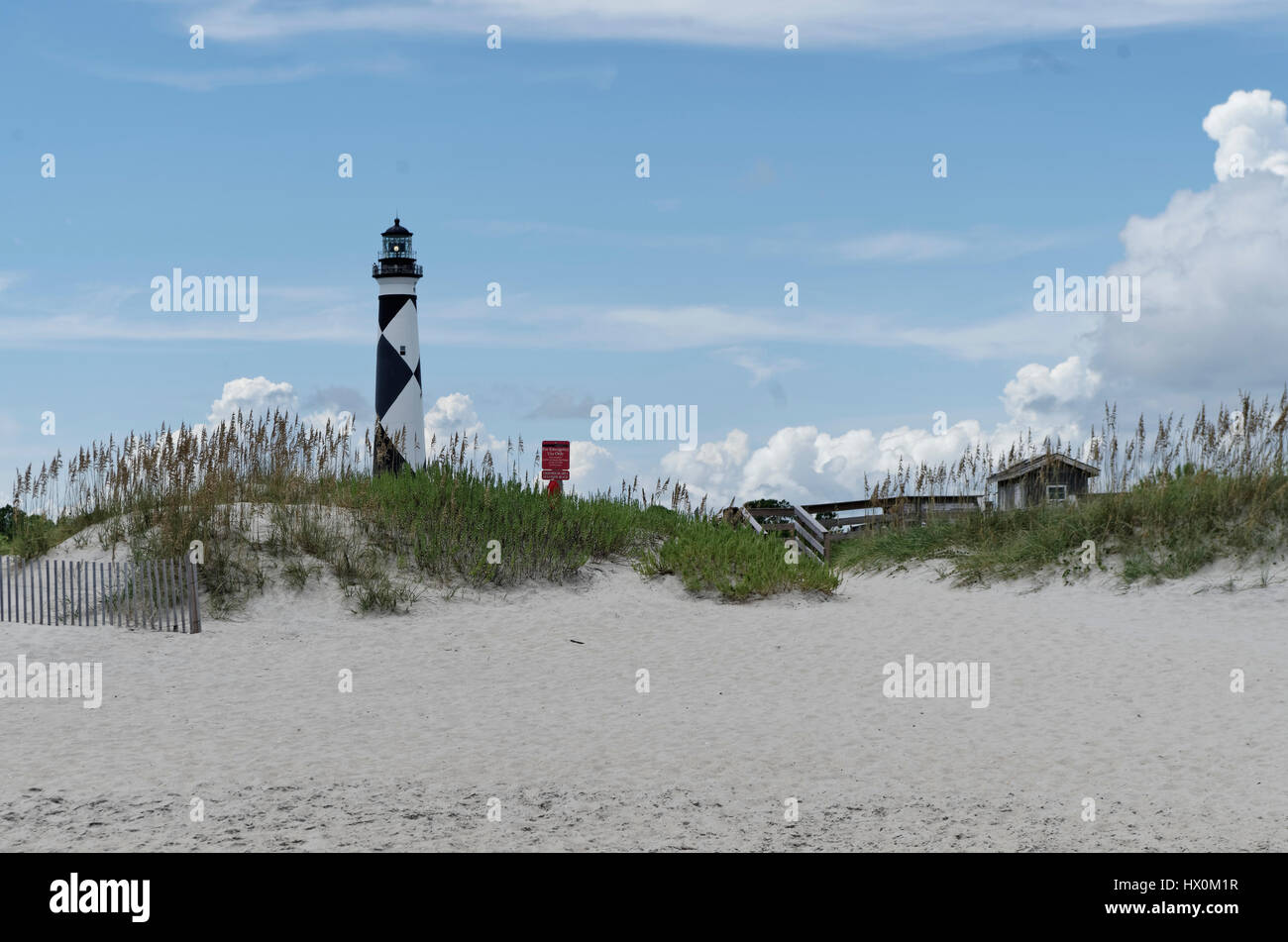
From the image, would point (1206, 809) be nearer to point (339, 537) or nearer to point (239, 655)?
point (239, 655)

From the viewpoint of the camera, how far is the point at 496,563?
14781 millimetres

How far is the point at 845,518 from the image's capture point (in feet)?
79.2

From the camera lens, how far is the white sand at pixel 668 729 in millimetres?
5633

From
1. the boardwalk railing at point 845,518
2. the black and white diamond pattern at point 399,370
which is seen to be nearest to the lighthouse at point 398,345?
the black and white diamond pattern at point 399,370

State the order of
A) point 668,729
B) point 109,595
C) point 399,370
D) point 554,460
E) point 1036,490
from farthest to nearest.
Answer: point 399,370 < point 1036,490 < point 554,460 < point 109,595 < point 668,729

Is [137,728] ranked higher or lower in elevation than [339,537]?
lower

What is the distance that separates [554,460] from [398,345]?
10921 millimetres

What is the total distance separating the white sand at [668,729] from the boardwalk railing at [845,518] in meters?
4.51

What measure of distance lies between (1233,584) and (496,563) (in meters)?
9.27

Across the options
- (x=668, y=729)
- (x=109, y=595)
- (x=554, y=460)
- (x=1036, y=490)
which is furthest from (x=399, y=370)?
(x=668, y=729)

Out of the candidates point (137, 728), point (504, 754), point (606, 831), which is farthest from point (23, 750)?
point (606, 831)

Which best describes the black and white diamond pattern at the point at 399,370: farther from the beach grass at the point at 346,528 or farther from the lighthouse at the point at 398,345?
the beach grass at the point at 346,528

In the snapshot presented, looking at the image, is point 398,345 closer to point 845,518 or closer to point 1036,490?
point 845,518

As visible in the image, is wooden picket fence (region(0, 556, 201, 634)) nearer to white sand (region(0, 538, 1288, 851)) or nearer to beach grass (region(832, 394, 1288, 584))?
white sand (region(0, 538, 1288, 851))
